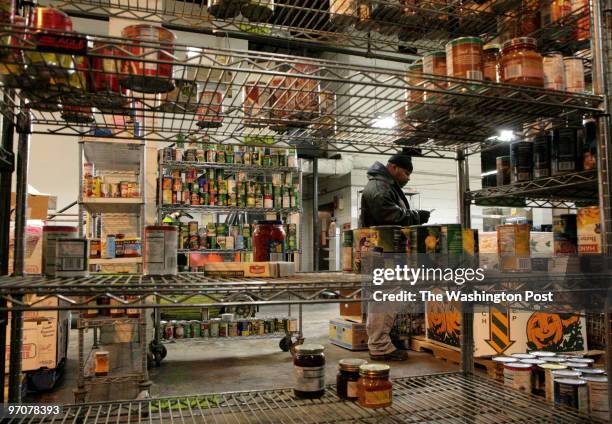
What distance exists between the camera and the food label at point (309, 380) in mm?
1543

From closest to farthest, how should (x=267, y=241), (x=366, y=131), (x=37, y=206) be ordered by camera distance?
(x=267, y=241), (x=366, y=131), (x=37, y=206)

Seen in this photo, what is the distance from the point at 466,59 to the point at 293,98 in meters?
0.55

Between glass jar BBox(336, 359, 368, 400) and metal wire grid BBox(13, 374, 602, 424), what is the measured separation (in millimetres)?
29

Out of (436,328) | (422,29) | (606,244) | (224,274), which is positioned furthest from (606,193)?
(436,328)

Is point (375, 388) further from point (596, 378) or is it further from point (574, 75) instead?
point (574, 75)

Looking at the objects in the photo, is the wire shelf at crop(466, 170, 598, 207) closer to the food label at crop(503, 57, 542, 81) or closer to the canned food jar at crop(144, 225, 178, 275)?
the food label at crop(503, 57, 542, 81)

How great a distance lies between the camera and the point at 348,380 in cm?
154

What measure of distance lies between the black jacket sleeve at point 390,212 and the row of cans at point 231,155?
4.90 feet

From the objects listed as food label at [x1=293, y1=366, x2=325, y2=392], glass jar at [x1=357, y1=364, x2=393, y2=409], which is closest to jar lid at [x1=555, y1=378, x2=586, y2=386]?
glass jar at [x1=357, y1=364, x2=393, y2=409]

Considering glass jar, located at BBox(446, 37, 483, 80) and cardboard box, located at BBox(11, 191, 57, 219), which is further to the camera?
cardboard box, located at BBox(11, 191, 57, 219)

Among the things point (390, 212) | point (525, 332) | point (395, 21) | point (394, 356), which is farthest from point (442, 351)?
point (395, 21)

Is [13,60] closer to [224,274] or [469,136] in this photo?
[224,274]

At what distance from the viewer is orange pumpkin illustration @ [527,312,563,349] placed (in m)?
3.04

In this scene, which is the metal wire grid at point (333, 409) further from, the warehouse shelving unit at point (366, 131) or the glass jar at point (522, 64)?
the glass jar at point (522, 64)
